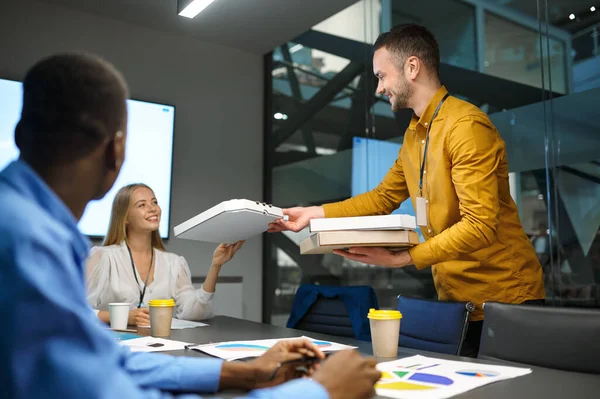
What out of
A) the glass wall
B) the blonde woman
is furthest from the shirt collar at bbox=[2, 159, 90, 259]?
the glass wall

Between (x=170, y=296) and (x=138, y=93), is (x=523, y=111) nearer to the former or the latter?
(x=170, y=296)

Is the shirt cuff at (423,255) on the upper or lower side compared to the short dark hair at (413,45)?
lower

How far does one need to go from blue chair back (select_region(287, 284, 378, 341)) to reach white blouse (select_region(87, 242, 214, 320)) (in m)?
0.46

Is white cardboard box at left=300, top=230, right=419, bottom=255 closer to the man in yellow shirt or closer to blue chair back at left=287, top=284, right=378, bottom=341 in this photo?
the man in yellow shirt

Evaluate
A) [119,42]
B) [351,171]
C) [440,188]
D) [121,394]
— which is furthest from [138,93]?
[121,394]

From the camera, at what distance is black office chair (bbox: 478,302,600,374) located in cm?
128

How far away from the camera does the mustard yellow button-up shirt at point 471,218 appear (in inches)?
70.4

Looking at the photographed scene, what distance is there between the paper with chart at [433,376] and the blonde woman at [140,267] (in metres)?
1.36

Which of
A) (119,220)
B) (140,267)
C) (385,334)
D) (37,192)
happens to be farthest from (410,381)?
(119,220)

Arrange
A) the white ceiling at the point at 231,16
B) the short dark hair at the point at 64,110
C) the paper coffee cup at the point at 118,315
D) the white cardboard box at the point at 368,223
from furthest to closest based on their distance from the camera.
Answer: the white ceiling at the point at 231,16, the paper coffee cup at the point at 118,315, the white cardboard box at the point at 368,223, the short dark hair at the point at 64,110

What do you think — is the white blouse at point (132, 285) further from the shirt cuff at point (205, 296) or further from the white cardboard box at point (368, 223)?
the white cardboard box at point (368, 223)

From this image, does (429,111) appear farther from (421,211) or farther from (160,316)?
(160,316)

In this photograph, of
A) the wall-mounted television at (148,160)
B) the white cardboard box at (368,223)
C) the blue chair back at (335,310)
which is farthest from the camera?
the wall-mounted television at (148,160)

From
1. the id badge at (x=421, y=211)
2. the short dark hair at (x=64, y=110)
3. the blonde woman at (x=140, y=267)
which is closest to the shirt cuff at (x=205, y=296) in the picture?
the blonde woman at (x=140, y=267)
